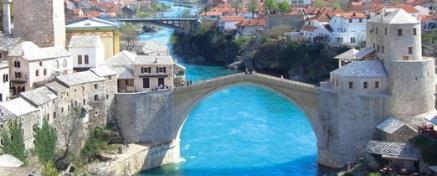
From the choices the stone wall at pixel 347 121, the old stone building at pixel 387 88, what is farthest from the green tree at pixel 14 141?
the old stone building at pixel 387 88

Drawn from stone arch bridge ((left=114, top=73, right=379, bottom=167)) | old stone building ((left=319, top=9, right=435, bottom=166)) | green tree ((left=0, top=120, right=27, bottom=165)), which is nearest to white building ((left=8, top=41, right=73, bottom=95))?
stone arch bridge ((left=114, top=73, right=379, bottom=167))

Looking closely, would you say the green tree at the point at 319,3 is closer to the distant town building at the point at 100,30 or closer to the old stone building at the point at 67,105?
the distant town building at the point at 100,30

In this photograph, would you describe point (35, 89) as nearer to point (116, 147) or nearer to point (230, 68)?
point (116, 147)

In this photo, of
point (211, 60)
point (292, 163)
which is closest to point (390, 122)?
point (292, 163)

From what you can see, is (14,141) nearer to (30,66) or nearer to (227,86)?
(30,66)

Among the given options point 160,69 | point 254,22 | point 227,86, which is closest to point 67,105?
point 160,69

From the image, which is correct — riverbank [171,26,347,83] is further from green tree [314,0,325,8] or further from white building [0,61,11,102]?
white building [0,61,11,102]
